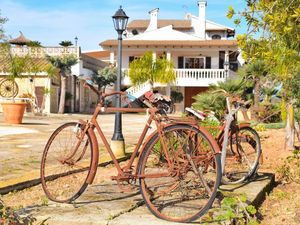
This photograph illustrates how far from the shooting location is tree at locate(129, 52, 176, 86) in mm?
37406

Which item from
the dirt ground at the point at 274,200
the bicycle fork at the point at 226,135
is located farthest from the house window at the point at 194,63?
the bicycle fork at the point at 226,135

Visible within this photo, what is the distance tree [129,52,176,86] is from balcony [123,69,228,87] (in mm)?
1080

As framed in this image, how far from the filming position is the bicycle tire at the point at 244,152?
5297 mm

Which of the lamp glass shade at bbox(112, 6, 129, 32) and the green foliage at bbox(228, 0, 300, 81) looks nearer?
the green foliage at bbox(228, 0, 300, 81)

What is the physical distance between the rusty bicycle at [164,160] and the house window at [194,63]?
124 feet

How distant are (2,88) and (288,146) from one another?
27.4 metres

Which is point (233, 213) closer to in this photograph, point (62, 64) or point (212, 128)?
point (212, 128)

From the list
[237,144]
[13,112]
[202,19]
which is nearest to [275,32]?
[237,144]

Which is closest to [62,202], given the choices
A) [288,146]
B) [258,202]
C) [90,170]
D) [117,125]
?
[90,170]

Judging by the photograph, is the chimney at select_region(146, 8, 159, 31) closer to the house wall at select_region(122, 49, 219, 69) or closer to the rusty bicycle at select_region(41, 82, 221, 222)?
the house wall at select_region(122, 49, 219, 69)

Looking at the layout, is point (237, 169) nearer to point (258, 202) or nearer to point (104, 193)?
point (258, 202)

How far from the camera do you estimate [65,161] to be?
4.67 meters

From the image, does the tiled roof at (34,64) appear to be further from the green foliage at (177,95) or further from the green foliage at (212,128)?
the green foliage at (212,128)

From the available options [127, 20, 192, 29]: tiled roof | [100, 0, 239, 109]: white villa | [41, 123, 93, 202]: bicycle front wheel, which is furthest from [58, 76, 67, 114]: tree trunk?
[41, 123, 93, 202]: bicycle front wheel
